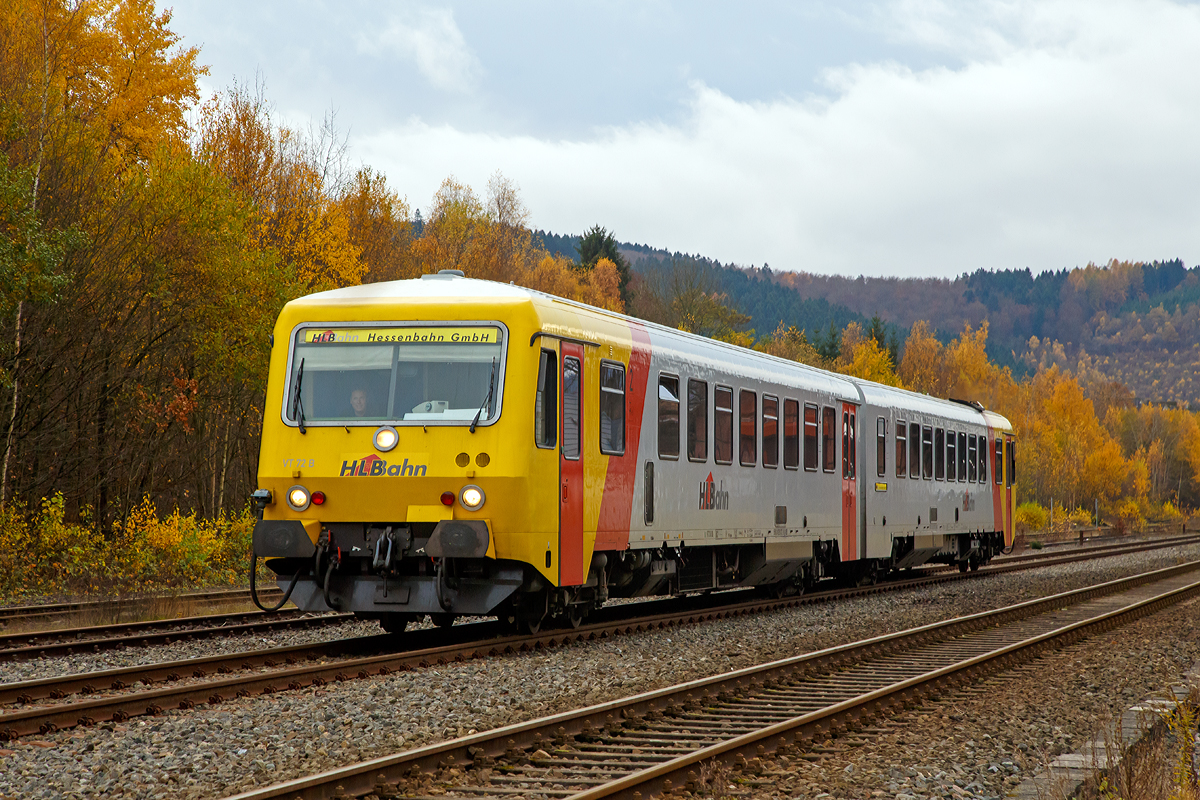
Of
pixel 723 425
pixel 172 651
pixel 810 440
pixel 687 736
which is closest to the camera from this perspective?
pixel 687 736

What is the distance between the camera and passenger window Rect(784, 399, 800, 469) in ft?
56.6

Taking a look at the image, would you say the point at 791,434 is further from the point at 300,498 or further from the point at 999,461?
the point at 999,461

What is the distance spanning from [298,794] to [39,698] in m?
3.71

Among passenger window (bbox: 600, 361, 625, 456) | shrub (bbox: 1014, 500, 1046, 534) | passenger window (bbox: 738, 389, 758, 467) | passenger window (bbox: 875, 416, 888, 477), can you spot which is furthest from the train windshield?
shrub (bbox: 1014, 500, 1046, 534)

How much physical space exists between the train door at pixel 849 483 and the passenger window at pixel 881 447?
0.98m

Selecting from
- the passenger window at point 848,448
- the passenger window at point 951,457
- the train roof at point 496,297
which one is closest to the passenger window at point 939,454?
the passenger window at point 951,457

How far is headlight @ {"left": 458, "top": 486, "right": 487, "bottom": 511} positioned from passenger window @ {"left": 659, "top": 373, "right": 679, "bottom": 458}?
3343 millimetres

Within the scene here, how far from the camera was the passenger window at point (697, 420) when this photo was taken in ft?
47.6

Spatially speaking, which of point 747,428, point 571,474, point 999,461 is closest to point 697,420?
point 747,428

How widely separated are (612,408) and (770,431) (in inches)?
180

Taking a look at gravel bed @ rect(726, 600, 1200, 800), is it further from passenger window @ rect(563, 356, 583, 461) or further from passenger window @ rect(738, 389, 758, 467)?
passenger window @ rect(738, 389, 758, 467)

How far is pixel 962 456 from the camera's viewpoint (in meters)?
25.7

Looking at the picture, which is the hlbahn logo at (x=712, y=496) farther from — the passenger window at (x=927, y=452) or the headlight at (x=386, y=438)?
the passenger window at (x=927, y=452)

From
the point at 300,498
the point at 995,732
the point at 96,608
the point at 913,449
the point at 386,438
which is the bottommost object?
the point at 995,732
